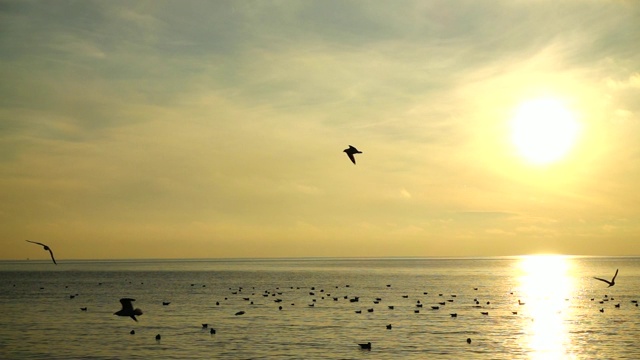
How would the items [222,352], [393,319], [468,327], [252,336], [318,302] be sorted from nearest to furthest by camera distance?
[222,352] < [252,336] < [468,327] < [393,319] < [318,302]

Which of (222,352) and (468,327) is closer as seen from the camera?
(222,352)

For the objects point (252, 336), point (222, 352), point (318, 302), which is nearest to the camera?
point (222, 352)

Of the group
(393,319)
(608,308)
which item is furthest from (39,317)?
(608,308)

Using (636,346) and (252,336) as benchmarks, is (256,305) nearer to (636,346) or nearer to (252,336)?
(252,336)

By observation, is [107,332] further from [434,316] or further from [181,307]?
[434,316]

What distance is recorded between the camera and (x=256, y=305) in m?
91.9

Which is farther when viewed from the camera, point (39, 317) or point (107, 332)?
point (39, 317)

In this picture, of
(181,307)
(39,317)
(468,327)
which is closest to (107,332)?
(39,317)

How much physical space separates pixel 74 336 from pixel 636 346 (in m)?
51.1

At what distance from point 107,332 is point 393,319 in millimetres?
31516

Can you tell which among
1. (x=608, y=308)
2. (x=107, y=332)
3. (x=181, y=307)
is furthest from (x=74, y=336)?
(x=608, y=308)

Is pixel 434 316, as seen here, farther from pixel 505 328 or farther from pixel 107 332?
pixel 107 332

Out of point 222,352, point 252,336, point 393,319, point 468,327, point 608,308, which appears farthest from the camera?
point 608,308

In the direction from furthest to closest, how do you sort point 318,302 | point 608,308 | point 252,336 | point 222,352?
point 318,302 → point 608,308 → point 252,336 → point 222,352
